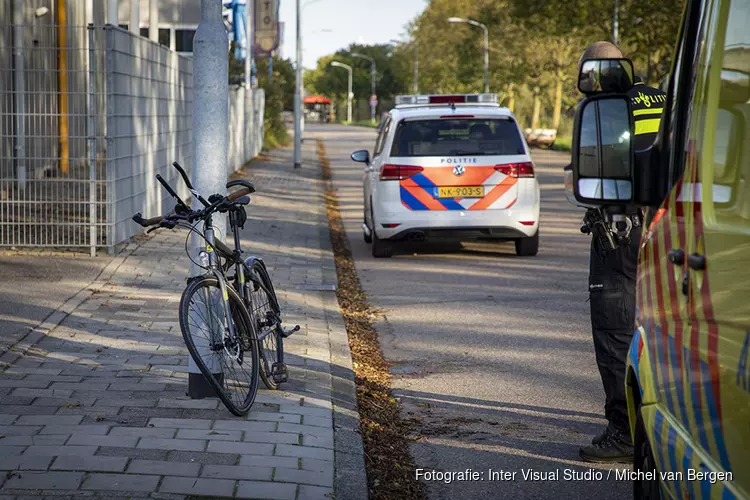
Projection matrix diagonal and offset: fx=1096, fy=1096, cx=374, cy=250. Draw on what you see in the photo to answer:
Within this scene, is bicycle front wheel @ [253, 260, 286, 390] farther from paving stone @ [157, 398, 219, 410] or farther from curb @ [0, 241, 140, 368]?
curb @ [0, 241, 140, 368]

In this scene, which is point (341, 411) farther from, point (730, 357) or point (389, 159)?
point (389, 159)

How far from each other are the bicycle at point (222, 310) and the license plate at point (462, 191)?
259 inches

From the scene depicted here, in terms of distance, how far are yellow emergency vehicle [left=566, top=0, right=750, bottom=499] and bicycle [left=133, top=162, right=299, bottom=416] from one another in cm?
241

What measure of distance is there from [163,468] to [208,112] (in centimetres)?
202

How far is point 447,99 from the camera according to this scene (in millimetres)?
13344

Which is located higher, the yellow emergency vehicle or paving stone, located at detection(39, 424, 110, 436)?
the yellow emergency vehicle

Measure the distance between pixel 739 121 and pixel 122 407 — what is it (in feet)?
12.6

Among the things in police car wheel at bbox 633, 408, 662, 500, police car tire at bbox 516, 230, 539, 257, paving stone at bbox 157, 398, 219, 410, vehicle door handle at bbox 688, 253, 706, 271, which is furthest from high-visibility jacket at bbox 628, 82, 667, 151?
police car tire at bbox 516, 230, 539, 257

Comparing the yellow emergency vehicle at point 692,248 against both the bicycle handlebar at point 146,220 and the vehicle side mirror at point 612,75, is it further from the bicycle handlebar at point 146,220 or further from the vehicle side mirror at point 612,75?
the bicycle handlebar at point 146,220

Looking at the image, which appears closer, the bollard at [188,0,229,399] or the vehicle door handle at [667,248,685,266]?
the vehicle door handle at [667,248,685,266]

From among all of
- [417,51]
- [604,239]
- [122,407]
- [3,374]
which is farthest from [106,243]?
[417,51]

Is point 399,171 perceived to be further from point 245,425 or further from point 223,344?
point 245,425

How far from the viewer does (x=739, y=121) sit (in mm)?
2488

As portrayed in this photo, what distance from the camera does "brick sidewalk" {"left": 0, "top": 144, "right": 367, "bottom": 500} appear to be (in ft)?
14.6
